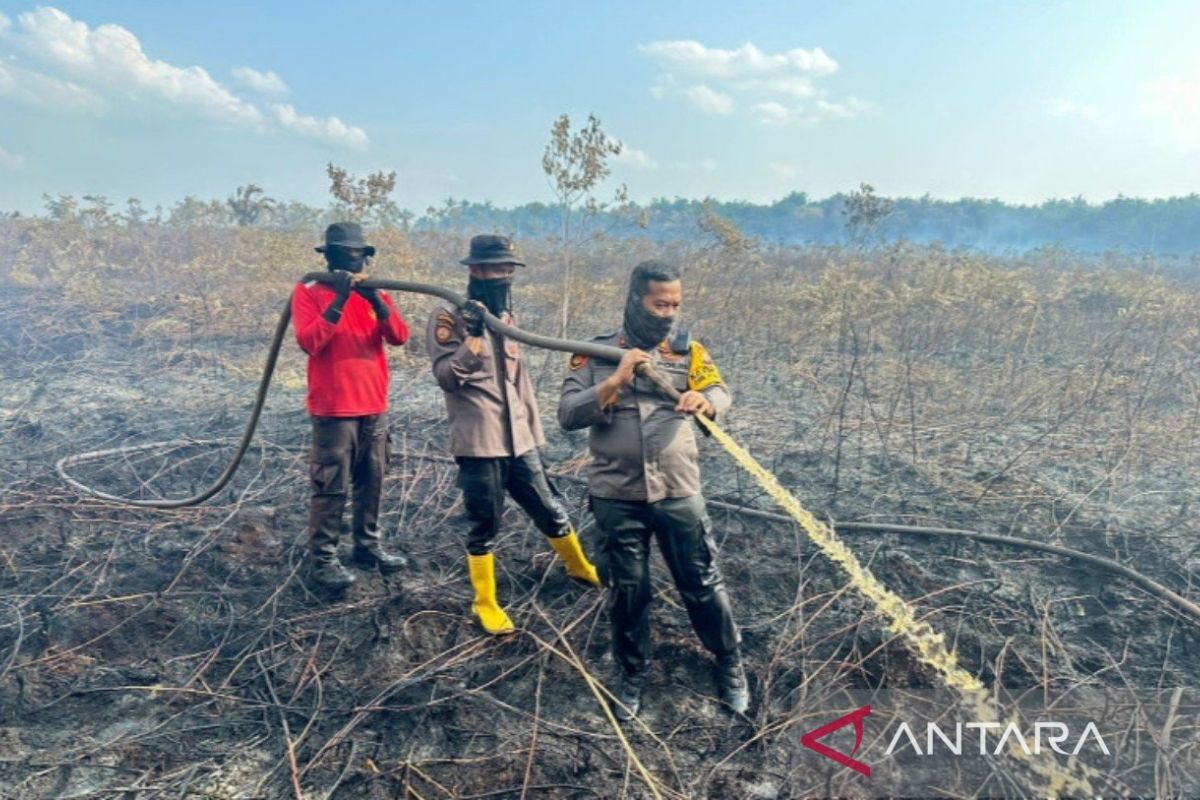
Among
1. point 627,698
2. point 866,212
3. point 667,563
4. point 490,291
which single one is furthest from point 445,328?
point 866,212

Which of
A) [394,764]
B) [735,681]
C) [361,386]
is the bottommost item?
[394,764]

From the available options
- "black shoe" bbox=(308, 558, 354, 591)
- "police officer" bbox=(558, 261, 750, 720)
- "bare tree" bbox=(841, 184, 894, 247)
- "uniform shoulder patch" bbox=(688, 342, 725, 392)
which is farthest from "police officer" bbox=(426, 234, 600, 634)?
"bare tree" bbox=(841, 184, 894, 247)

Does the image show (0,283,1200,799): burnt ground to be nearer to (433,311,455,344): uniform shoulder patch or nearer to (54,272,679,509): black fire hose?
(54,272,679,509): black fire hose

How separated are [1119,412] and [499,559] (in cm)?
593

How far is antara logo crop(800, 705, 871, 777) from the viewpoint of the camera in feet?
8.02

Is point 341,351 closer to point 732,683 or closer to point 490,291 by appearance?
point 490,291

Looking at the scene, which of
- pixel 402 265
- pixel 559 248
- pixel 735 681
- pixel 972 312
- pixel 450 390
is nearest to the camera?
pixel 735 681

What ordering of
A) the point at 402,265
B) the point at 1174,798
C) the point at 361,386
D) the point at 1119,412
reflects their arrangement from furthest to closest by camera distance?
1. the point at 402,265
2. the point at 1119,412
3. the point at 361,386
4. the point at 1174,798

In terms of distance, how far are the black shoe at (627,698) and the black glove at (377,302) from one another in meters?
2.12

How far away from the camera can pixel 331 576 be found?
355 centimetres

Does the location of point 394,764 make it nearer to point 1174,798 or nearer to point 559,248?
point 1174,798

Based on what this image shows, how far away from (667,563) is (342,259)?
87.0 inches

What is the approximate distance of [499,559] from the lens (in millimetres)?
3918

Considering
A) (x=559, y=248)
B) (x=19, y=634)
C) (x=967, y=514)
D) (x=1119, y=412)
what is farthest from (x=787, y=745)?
(x=559, y=248)
